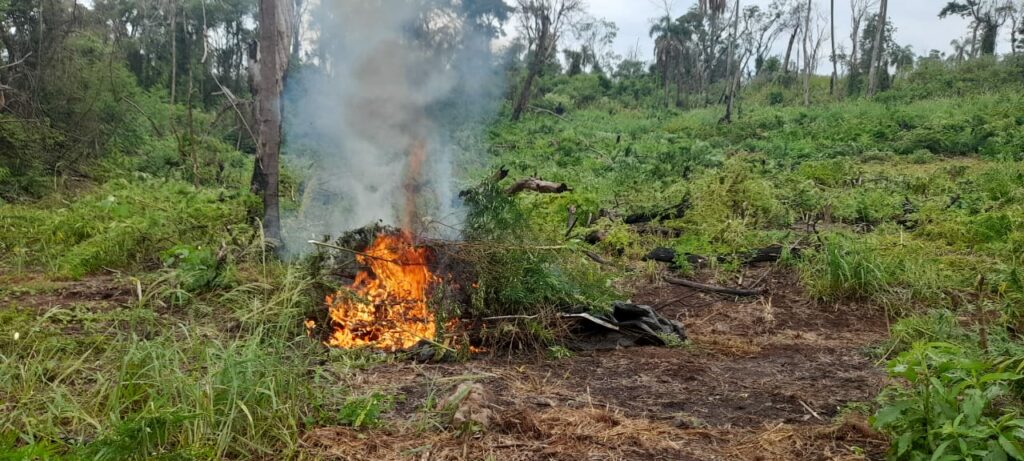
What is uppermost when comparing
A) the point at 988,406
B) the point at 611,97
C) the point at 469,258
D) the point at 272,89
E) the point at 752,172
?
the point at 611,97

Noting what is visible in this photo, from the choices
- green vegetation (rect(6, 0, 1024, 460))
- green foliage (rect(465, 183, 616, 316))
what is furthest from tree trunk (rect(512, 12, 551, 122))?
green foliage (rect(465, 183, 616, 316))

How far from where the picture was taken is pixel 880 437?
116 inches

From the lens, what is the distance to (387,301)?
486 centimetres

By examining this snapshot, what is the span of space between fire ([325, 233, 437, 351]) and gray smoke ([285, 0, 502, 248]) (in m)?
1.31

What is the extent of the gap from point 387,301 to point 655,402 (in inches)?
87.7

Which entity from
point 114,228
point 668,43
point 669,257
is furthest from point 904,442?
point 668,43

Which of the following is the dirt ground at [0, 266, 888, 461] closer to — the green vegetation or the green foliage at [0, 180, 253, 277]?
the green vegetation

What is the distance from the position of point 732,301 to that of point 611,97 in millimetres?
27593

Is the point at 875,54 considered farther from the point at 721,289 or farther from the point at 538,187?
the point at 721,289

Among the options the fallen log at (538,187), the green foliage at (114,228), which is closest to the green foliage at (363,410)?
the green foliage at (114,228)

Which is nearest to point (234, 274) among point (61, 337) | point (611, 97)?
point (61, 337)

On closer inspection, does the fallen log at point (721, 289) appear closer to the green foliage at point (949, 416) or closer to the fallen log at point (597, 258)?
the fallen log at point (597, 258)

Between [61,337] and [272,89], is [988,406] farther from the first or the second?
[272,89]

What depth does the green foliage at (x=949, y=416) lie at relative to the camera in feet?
7.47
